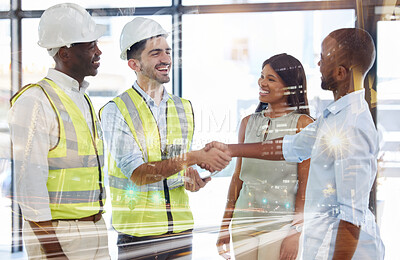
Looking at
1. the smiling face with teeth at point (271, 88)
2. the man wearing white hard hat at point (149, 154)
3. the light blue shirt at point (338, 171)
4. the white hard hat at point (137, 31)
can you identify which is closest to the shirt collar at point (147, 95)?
the man wearing white hard hat at point (149, 154)

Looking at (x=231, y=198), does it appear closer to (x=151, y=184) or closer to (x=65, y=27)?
(x=151, y=184)

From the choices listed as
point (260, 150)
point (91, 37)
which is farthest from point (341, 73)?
point (91, 37)

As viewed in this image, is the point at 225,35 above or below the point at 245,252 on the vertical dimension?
above

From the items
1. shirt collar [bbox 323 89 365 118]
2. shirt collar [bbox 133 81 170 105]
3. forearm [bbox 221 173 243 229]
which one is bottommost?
forearm [bbox 221 173 243 229]

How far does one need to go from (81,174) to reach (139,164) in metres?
0.18

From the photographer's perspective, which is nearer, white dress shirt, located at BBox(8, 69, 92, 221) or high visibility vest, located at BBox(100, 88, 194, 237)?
white dress shirt, located at BBox(8, 69, 92, 221)

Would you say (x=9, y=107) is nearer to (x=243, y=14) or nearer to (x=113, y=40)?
(x=113, y=40)

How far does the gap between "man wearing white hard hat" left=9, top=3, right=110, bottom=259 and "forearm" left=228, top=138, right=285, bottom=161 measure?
440 mm

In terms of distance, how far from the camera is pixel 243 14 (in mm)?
1164

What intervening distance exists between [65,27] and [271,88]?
69cm

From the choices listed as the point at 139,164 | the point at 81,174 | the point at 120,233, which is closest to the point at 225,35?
the point at 139,164

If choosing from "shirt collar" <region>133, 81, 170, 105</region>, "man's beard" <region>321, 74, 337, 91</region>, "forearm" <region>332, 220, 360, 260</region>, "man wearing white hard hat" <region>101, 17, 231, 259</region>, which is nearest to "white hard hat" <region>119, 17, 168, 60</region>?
"man wearing white hard hat" <region>101, 17, 231, 259</region>

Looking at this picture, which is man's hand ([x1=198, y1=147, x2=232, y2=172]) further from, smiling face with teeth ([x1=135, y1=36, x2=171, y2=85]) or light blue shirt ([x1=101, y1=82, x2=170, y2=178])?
smiling face with teeth ([x1=135, y1=36, x2=171, y2=85])

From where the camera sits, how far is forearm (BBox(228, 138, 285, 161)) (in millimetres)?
1116
